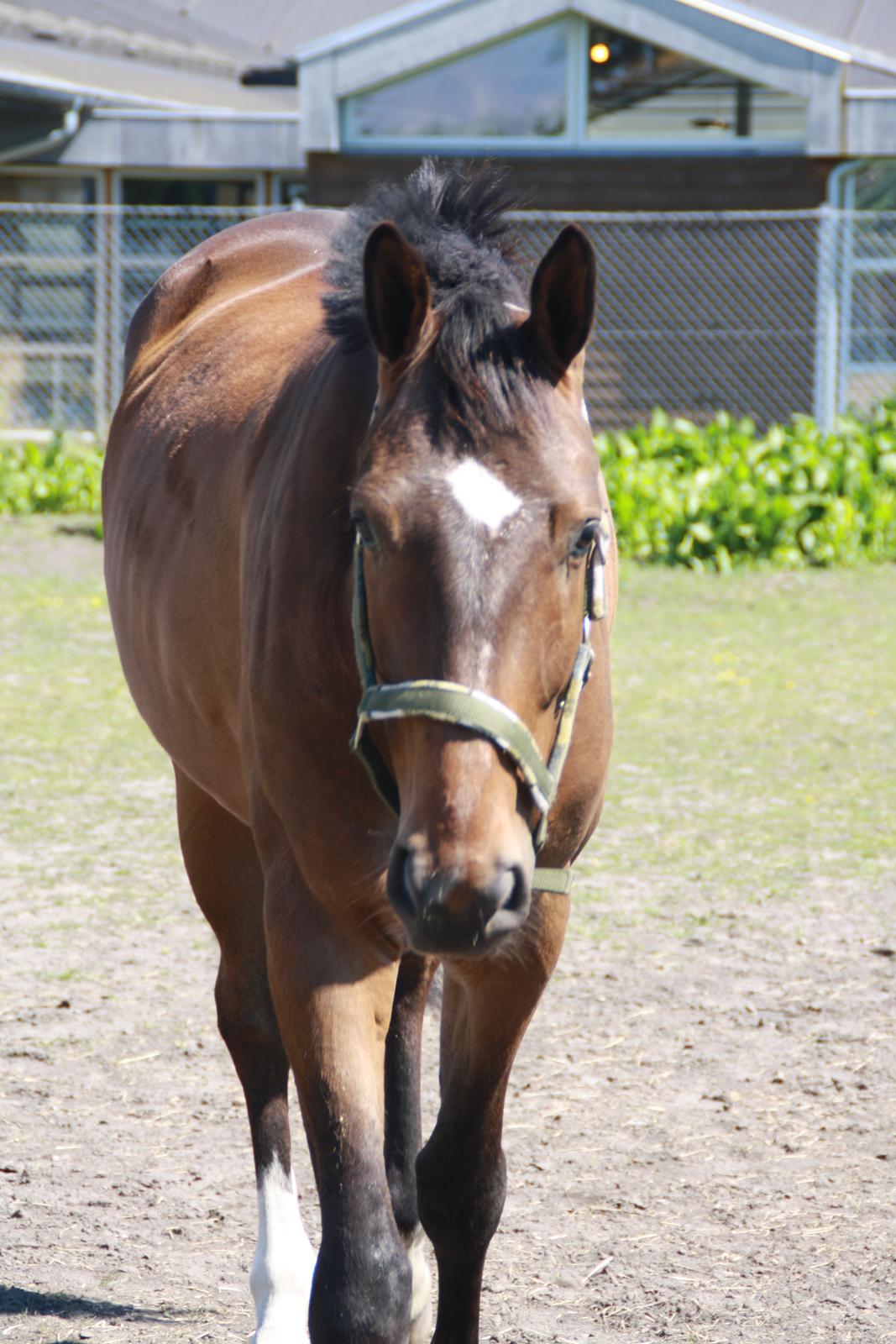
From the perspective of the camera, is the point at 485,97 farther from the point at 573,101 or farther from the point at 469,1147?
the point at 469,1147

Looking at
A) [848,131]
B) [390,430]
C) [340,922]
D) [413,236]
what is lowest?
[340,922]

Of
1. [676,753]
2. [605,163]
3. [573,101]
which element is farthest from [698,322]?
[676,753]

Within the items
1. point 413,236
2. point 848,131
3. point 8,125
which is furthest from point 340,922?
point 8,125

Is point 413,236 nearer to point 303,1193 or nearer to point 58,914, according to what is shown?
point 303,1193

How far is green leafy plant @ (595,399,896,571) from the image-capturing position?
37.6 feet

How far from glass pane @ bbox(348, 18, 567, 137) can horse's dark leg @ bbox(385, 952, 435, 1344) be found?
13.9 metres

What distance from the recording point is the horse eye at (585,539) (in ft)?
6.69

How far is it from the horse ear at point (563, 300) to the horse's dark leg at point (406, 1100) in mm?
1461

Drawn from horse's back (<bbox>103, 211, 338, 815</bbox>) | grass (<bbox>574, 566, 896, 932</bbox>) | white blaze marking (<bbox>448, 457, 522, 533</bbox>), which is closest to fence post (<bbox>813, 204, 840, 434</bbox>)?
grass (<bbox>574, 566, 896, 932</bbox>)

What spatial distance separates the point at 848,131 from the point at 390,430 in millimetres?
14299

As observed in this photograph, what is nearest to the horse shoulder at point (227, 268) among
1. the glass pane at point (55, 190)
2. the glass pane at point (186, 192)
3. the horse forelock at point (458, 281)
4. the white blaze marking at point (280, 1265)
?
the horse forelock at point (458, 281)

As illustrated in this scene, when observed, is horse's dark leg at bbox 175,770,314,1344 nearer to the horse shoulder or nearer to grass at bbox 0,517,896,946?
the horse shoulder

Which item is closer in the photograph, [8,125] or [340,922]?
[340,922]

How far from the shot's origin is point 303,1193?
3.54 m
